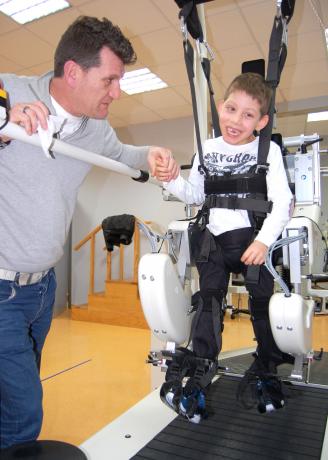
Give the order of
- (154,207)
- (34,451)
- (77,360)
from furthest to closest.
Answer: (154,207), (77,360), (34,451)

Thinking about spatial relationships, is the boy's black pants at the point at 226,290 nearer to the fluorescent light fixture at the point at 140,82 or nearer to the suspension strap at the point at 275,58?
the suspension strap at the point at 275,58

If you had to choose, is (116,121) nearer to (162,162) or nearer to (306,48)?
(306,48)

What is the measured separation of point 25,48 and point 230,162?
4.01 meters

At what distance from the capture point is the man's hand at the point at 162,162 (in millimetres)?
1644

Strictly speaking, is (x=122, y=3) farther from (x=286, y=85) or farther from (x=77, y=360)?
(x=77, y=360)

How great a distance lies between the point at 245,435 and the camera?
171 centimetres

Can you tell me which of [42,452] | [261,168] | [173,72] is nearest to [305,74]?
[173,72]

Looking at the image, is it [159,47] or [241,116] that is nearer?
[241,116]

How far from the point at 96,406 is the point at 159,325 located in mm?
1671

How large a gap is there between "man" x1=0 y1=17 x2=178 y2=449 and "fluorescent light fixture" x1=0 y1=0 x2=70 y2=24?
295 centimetres

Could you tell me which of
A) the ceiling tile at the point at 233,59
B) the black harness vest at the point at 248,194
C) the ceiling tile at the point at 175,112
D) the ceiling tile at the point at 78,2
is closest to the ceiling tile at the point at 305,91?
the ceiling tile at the point at 233,59

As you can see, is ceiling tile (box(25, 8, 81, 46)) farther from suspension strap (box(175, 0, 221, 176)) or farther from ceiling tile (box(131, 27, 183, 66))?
suspension strap (box(175, 0, 221, 176))

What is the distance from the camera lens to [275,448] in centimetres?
158

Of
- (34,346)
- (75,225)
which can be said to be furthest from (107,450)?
(75,225)
